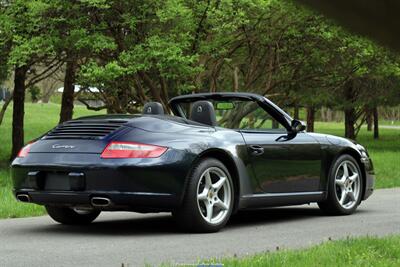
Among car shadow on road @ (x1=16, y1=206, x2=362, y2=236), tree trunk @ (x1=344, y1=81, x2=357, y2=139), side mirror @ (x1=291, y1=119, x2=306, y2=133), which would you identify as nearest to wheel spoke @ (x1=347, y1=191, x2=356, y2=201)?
car shadow on road @ (x1=16, y1=206, x2=362, y2=236)

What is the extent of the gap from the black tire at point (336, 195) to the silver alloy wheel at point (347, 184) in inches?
0.6

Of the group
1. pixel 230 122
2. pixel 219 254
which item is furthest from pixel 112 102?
pixel 219 254

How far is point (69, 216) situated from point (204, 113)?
1.91m

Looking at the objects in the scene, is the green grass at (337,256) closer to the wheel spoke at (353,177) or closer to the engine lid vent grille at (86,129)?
the engine lid vent grille at (86,129)

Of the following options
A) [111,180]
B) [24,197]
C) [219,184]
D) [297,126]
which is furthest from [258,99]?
[24,197]

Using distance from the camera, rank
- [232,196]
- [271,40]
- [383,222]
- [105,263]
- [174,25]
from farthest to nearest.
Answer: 1. [271,40]
2. [174,25]
3. [383,222]
4. [232,196]
5. [105,263]

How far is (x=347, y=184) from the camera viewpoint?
9.02 m

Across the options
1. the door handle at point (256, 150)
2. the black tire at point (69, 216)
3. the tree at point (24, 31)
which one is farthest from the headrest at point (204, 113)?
the tree at point (24, 31)

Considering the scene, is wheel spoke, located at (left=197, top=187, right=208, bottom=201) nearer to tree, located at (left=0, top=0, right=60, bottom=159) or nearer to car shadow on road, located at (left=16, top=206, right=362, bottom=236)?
car shadow on road, located at (left=16, top=206, right=362, bottom=236)

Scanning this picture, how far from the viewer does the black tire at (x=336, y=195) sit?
28.8 feet

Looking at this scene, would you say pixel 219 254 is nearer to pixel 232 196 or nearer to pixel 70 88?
pixel 232 196

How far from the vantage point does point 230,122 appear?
35.7 ft

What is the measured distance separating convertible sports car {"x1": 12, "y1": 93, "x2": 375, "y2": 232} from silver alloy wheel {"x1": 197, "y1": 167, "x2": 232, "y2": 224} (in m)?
0.01

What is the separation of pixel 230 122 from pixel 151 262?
5.42 metres
